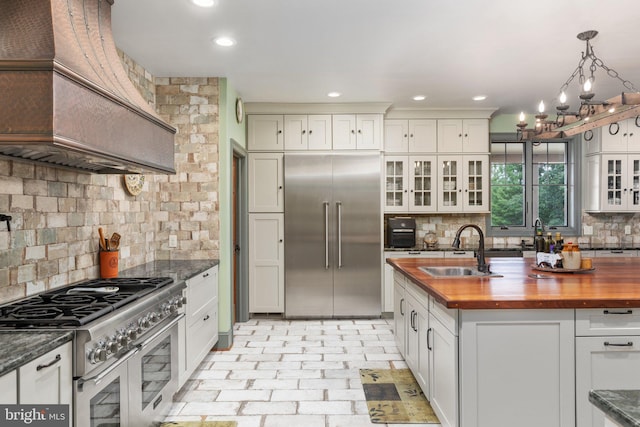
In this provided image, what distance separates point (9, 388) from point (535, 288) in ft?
7.85

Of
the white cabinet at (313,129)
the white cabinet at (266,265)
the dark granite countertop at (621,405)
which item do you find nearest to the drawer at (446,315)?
the dark granite countertop at (621,405)

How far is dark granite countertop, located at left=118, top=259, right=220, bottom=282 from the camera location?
3078 mm

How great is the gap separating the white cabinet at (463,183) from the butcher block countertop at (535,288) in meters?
2.15

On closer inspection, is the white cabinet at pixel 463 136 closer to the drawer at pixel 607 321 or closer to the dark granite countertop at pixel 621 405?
the drawer at pixel 607 321

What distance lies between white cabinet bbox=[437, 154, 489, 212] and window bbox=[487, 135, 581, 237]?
451 mm

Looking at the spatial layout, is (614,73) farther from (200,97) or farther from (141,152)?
(141,152)

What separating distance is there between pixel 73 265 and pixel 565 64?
418 cm

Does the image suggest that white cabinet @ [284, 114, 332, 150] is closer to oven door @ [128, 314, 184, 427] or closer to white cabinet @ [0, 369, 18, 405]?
oven door @ [128, 314, 184, 427]

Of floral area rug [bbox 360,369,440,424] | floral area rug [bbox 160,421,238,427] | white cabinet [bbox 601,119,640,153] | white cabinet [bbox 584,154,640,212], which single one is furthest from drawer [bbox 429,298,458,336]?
white cabinet [bbox 601,119,640,153]

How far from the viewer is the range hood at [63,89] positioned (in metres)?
1.52

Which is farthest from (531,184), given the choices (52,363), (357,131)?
(52,363)

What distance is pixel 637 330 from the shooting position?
2.10m

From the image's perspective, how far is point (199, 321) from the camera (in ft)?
10.9

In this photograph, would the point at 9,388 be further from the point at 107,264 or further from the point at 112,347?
the point at 107,264
